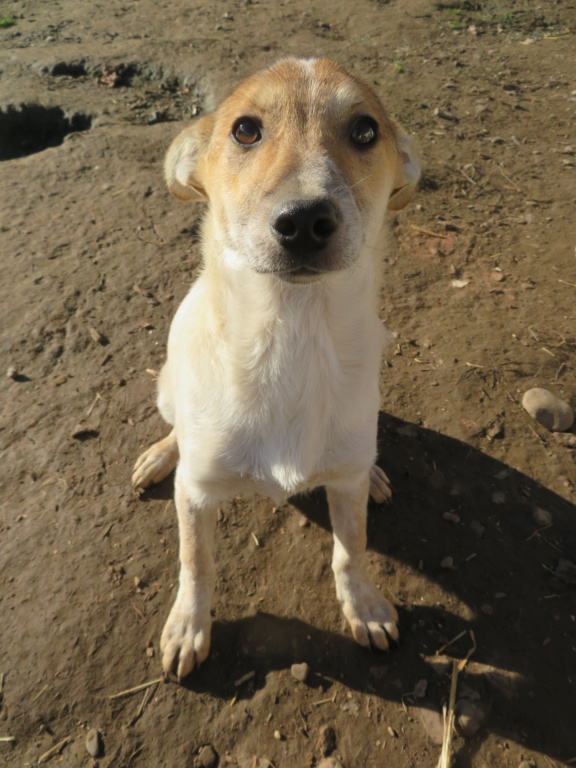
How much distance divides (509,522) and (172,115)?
573 centimetres

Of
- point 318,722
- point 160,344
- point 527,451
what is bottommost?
point 318,722

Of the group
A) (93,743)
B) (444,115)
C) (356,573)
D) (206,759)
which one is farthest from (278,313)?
(444,115)

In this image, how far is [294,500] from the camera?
3135 millimetres

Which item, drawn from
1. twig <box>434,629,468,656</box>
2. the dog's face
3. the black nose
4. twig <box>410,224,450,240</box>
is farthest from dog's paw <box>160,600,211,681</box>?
twig <box>410,224,450,240</box>

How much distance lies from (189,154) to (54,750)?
112 inches

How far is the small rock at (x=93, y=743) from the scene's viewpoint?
229cm

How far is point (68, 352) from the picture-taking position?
3.92 meters

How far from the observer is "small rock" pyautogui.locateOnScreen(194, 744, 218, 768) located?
2.24 metres

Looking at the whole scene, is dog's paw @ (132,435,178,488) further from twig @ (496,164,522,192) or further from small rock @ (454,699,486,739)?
twig @ (496,164,522,192)

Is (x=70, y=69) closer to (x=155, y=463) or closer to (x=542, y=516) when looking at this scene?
(x=155, y=463)

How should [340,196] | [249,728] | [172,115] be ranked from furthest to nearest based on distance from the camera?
[172,115]
[249,728]
[340,196]

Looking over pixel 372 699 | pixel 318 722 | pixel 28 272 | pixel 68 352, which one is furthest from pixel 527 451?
pixel 28 272

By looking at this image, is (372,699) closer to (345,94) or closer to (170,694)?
(170,694)

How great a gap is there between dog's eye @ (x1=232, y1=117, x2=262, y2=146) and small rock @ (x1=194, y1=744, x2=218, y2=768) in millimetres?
2661
